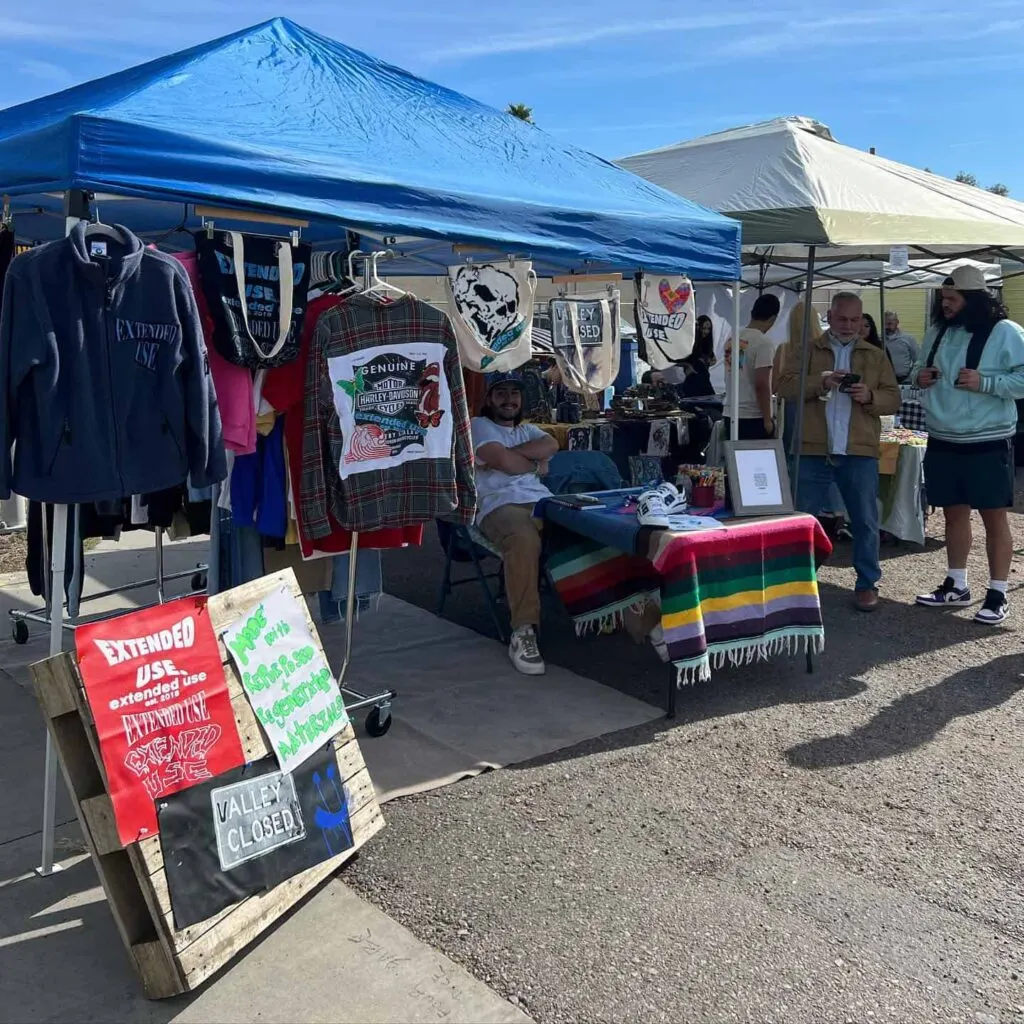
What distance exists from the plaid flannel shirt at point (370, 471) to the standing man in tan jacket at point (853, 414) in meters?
2.83

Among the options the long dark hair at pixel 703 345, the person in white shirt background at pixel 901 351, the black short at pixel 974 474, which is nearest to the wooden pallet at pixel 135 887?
the black short at pixel 974 474

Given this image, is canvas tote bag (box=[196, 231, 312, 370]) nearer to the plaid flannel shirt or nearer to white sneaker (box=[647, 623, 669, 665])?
the plaid flannel shirt

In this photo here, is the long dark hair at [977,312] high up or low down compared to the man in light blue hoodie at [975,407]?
up

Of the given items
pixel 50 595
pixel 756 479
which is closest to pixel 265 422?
pixel 50 595

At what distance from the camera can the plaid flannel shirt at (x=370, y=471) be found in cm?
Result: 354

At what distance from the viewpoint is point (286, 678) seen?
9.82 feet

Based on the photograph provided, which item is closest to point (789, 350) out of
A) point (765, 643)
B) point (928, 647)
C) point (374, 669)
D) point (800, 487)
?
point (800, 487)

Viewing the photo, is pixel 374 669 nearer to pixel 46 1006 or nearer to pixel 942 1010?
pixel 46 1006

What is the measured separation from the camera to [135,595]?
6070 mm

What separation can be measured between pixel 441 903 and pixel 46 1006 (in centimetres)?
104

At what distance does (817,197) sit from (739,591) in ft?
8.39

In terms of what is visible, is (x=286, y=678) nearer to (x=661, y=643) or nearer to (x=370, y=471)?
(x=370, y=471)

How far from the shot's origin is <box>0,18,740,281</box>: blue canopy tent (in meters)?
3.07

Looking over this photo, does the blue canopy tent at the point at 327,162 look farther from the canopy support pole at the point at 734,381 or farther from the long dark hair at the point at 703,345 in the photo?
the long dark hair at the point at 703,345
